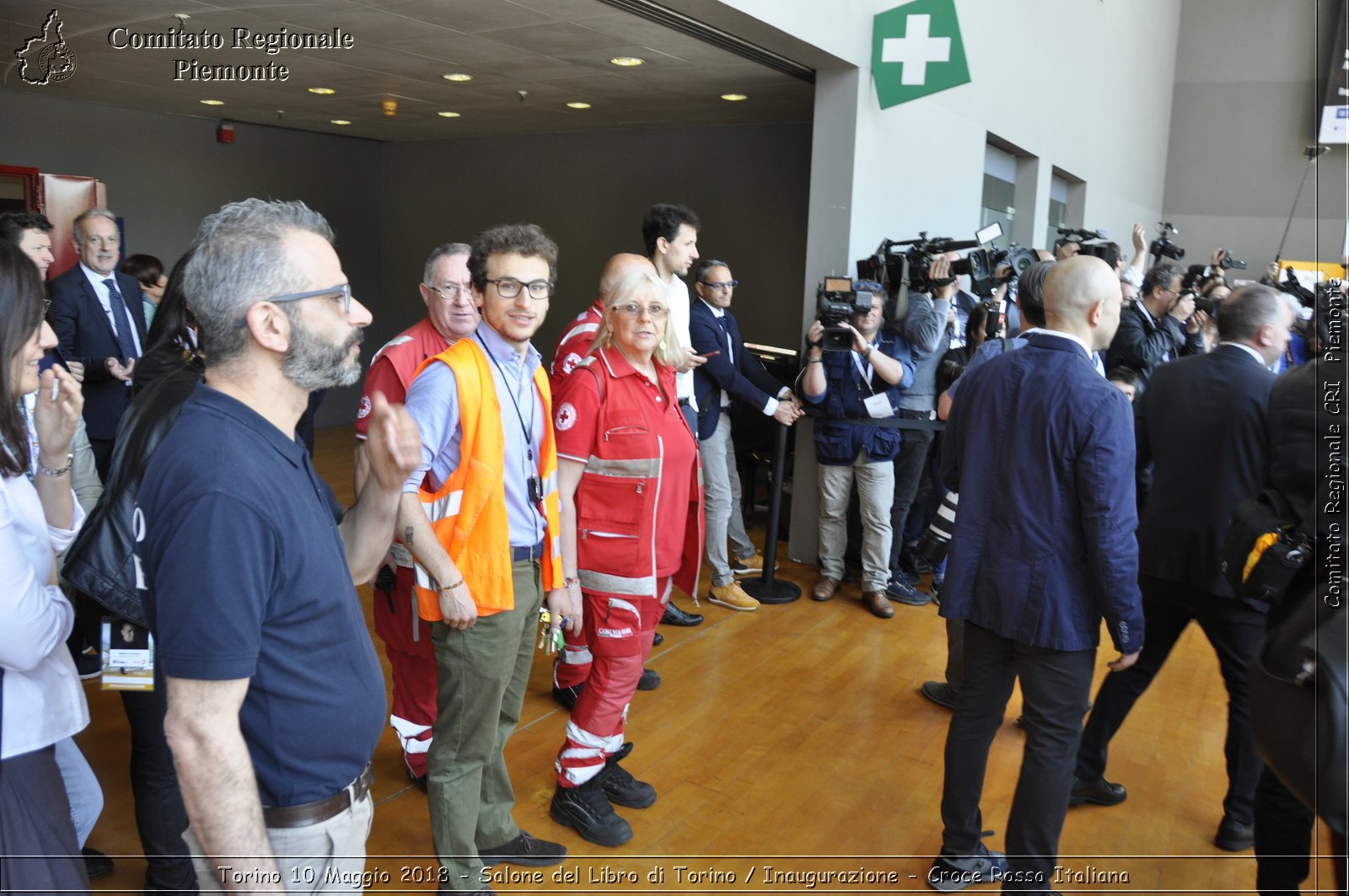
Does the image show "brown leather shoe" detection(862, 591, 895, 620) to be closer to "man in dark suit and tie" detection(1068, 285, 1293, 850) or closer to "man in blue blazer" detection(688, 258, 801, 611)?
"man in blue blazer" detection(688, 258, 801, 611)

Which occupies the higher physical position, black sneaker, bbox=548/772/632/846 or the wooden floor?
black sneaker, bbox=548/772/632/846

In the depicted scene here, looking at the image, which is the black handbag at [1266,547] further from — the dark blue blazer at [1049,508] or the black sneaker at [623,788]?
the black sneaker at [623,788]

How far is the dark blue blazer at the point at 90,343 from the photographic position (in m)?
4.41

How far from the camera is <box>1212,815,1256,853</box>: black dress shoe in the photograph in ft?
9.31

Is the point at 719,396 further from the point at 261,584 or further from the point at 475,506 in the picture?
the point at 261,584

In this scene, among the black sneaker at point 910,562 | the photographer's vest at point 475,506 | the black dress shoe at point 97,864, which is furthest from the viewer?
the black sneaker at point 910,562

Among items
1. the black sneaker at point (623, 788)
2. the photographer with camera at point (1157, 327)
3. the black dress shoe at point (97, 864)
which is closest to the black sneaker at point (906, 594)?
the photographer with camera at point (1157, 327)

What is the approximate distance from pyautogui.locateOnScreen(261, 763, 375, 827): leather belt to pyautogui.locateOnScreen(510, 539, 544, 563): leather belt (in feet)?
2.94

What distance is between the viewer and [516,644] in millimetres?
2342

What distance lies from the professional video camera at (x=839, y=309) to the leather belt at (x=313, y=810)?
376cm

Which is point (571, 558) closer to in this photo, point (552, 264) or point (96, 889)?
point (552, 264)

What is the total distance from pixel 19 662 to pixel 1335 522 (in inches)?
98.3

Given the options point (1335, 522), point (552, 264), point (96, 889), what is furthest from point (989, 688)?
point (96, 889)

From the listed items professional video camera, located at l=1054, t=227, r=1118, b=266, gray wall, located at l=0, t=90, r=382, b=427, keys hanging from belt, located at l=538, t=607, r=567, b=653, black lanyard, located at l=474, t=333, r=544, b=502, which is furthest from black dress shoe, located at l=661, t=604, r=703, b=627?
gray wall, located at l=0, t=90, r=382, b=427
